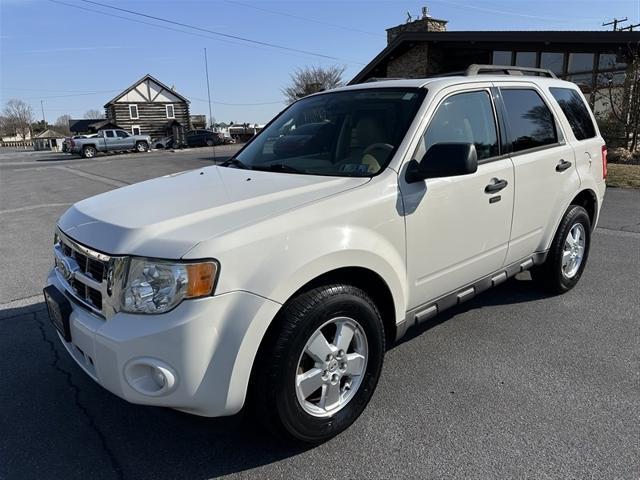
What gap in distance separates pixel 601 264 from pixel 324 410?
4.29 m

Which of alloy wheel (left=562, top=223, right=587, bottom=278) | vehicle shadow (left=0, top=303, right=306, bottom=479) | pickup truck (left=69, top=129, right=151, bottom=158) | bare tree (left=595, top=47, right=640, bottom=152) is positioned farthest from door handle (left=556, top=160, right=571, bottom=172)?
pickup truck (left=69, top=129, right=151, bottom=158)

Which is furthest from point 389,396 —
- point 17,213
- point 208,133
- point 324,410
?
point 208,133

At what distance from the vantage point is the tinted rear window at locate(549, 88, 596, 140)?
14.4 ft

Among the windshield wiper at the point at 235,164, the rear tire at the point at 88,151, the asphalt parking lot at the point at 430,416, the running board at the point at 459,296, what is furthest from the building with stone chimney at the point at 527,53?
the rear tire at the point at 88,151

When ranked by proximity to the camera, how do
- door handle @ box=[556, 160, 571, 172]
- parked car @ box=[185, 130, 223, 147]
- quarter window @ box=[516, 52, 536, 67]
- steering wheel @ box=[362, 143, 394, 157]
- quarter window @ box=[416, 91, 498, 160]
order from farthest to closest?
parked car @ box=[185, 130, 223, 147]
quarter window @ box=[516, 52, 536, 67]
door handle @ box=[556, 160, 571, 172]
quarter window @ box=[416, 91, 498, 160]
steering wheel @ box=[362, 143, 394, 157]

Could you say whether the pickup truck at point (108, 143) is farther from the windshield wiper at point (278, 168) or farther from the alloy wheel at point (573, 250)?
the alloy wheel at point (573, 250)

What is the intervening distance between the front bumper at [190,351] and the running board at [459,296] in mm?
1103

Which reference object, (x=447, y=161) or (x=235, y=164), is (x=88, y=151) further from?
(x=447, y=161)

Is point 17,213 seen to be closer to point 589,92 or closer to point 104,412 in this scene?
point 104,412

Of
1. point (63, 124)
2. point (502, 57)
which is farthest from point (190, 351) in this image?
point (63, 124)

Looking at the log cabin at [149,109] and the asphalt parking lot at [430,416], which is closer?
the asphalt parking lot at [430,416]

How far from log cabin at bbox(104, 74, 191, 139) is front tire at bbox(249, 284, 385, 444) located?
49.8 metres

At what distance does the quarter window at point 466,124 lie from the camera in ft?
10.3

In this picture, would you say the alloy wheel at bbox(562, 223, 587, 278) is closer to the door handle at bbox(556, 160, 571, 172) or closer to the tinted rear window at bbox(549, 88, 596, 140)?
the door handle at bbox(556, 160, 571, 172)
